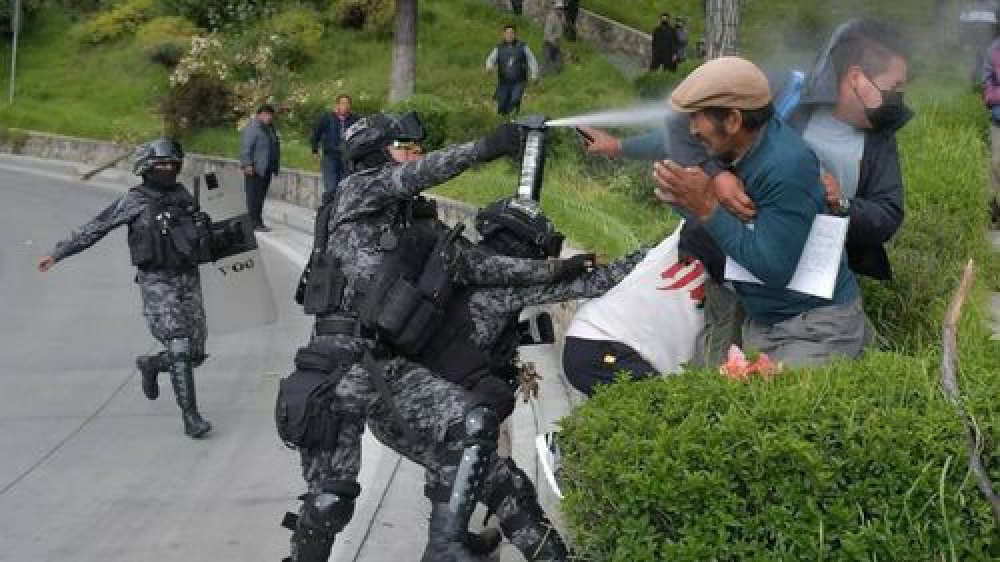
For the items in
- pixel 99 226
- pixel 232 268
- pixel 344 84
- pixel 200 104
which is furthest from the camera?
pixel 344 84

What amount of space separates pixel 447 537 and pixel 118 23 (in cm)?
3209

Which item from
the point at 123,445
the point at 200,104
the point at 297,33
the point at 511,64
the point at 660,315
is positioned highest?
the point at 660,315

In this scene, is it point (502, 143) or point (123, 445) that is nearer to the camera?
point (502, 143)

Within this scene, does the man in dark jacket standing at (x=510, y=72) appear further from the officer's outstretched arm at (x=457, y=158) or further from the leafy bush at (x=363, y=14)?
the officer's outstretched arm at (x=457, y=158)

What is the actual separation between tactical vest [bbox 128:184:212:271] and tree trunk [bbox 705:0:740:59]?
17.1ft

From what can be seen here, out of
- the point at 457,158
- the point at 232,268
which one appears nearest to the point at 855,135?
the point at 457,158

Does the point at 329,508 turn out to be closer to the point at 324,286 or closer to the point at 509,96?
the point at 324,286

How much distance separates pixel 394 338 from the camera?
4.98 metres

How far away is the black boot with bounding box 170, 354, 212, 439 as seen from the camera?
8.17 m

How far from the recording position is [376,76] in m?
27.3

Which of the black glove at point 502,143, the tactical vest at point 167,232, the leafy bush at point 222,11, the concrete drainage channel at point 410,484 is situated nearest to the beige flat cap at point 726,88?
the black glove at point 502,143

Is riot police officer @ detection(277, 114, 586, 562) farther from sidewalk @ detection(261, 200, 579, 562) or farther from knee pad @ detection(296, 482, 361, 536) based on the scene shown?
sidewalk @ detection(261, 200, 579, 562)

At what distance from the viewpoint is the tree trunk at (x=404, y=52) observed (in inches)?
930

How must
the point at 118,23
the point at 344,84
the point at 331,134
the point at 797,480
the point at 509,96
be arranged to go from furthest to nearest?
the point at 118,23
the point at 344,84
the point at 509,96
the point at 331,134
the point at 797,480
